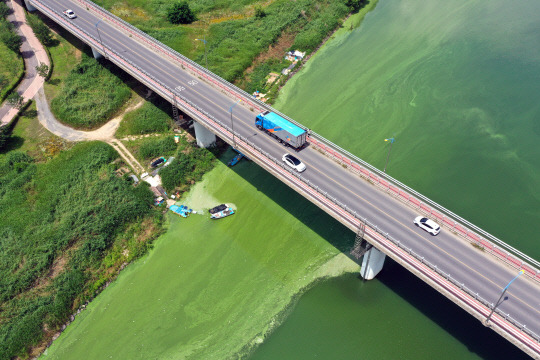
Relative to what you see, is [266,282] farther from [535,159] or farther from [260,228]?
[535,159]

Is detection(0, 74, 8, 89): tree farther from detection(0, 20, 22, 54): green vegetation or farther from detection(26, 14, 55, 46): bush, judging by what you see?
detection(26, 14, 55, 46): bush

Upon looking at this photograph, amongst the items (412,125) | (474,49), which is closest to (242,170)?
(412,125)

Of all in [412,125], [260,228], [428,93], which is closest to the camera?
[260,228]

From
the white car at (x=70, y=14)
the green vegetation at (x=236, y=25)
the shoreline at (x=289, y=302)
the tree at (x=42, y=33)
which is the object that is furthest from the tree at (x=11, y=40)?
the shoreline at (x=289, y=302)

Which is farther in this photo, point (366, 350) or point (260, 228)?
point (260, 228)

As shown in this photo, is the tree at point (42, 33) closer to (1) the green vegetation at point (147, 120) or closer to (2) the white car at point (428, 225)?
(1) the green vegetation at point (147, 120)

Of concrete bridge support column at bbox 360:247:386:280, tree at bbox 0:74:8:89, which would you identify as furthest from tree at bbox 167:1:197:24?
concrete bridge support column at bbox 360:247:386:280
